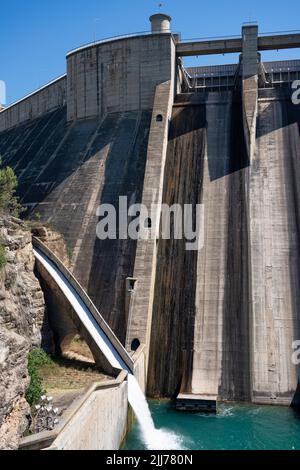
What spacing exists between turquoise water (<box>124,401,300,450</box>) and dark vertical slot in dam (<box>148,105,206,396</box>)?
187 centimetres

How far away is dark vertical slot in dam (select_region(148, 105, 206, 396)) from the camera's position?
26.7 m

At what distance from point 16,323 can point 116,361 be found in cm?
556

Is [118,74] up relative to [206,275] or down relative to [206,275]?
up

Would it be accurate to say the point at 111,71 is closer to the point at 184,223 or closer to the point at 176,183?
the point at 176,183

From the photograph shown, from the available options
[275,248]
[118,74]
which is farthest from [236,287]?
[118,74]

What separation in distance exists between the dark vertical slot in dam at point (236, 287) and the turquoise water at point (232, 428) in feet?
4.85

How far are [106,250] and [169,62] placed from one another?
15.9 m

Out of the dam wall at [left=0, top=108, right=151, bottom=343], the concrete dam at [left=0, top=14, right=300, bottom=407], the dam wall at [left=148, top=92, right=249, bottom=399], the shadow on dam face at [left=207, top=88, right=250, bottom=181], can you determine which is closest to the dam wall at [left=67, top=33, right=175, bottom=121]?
the concrete dam at [left=0, top=14, right=300, bottom=407]

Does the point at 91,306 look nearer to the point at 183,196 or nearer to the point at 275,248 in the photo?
the point at 183,196

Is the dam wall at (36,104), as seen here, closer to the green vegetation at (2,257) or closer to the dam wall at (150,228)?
the dam wall at (150,228)

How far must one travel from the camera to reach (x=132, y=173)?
3559 cm

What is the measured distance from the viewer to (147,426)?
22922mm

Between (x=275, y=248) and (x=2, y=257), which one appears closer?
(x=2, y=257)
